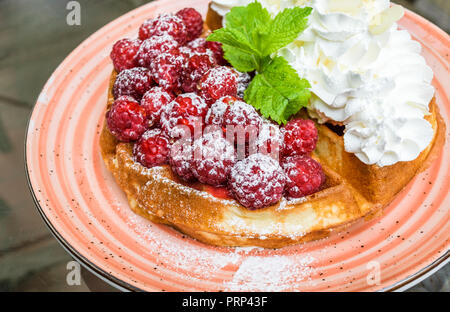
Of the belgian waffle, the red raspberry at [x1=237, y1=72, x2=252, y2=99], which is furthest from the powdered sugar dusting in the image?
the red raspberry at [x1=237, y1=72, x2=252, y2=99]

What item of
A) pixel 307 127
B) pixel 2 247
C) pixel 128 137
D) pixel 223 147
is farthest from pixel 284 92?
pixel 2 247

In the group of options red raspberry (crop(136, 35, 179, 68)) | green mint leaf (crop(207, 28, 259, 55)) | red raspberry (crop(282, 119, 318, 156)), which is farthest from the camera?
red raspberry (crop(136, 35, 179, 68))

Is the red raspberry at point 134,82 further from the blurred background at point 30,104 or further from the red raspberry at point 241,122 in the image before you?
the blurred background at point 30,104

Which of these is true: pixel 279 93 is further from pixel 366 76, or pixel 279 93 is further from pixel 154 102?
pixel 154 102

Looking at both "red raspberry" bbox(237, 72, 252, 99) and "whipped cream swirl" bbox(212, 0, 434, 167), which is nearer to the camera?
"whipped cream swirl" bbox(212, 0, 434, 167)

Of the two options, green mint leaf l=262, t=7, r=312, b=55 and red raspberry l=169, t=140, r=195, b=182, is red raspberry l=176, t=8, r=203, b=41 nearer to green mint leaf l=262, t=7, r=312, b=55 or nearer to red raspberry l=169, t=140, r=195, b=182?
green mint leaf l=262, t=7, r=312, b=55

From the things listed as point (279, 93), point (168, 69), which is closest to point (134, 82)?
point (168, 69)
